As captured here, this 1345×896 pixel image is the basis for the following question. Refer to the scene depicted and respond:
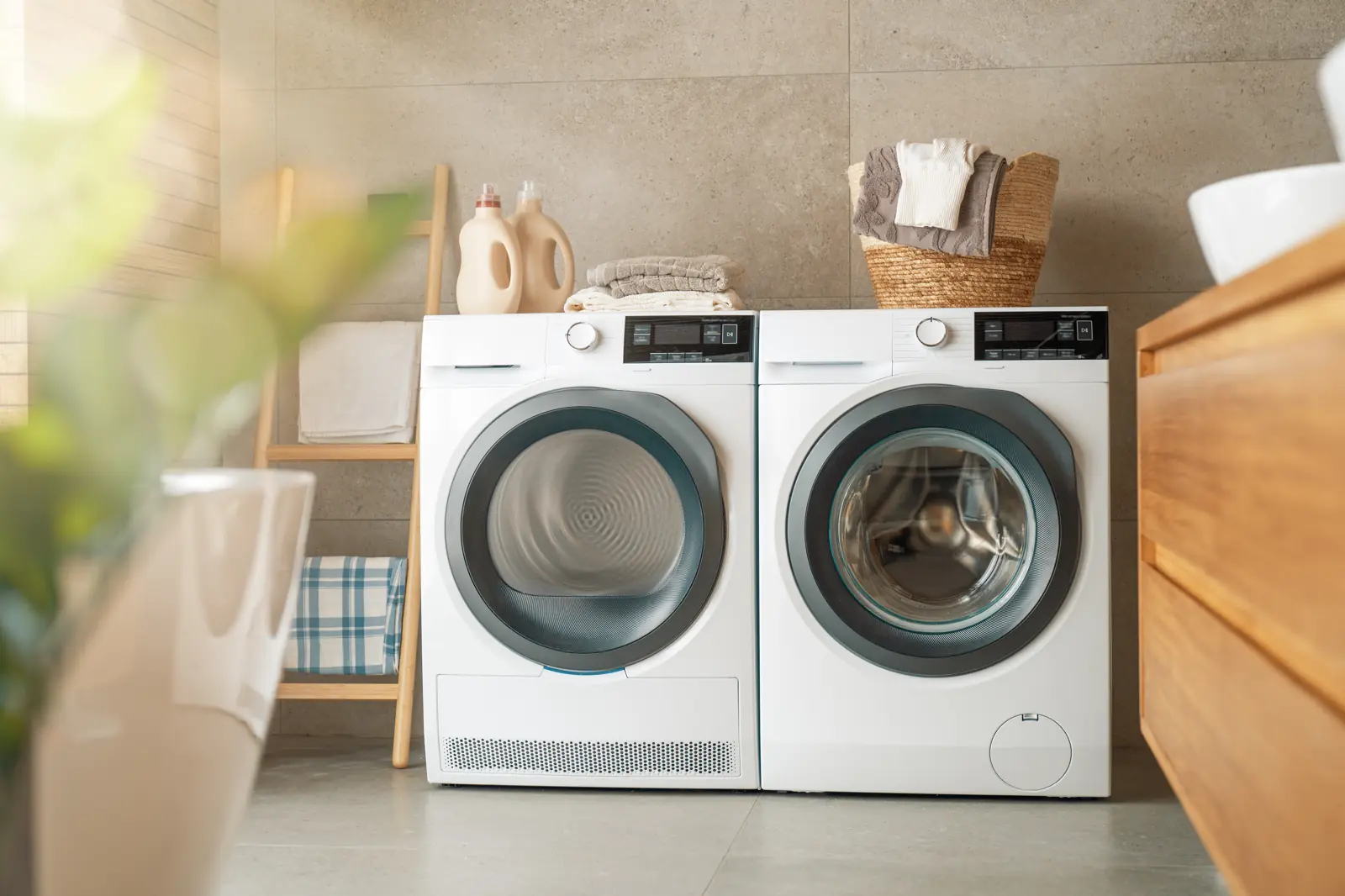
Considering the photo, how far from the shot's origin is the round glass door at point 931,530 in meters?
2.17

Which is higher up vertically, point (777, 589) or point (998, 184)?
point (998, 184)

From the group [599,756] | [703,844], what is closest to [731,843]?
[703,844]

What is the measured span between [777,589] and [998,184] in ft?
2.84

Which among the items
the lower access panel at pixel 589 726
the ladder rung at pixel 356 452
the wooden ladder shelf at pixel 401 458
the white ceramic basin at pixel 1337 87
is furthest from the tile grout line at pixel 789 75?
the white ceramic basin at pixel 1337 87

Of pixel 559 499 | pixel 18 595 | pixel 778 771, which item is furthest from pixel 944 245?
pixel 18 595

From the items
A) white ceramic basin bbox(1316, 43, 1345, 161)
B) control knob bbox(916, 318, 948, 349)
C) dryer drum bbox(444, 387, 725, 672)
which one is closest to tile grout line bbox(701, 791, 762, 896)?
dryer drum bbox(444, 387, 725, 672)

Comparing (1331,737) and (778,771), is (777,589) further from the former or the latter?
(1331,737)

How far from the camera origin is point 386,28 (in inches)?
114

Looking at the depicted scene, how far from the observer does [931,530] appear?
2178 millimetres

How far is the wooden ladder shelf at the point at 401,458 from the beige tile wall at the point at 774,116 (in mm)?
131

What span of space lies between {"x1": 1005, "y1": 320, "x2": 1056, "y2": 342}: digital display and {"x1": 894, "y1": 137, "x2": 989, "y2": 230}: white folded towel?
0.22 m

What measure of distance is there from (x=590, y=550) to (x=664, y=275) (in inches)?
22.6

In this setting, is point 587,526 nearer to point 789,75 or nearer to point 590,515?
point 590,515

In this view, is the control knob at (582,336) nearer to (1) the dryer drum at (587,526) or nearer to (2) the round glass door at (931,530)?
(1) the dryer drum at (587,526)
